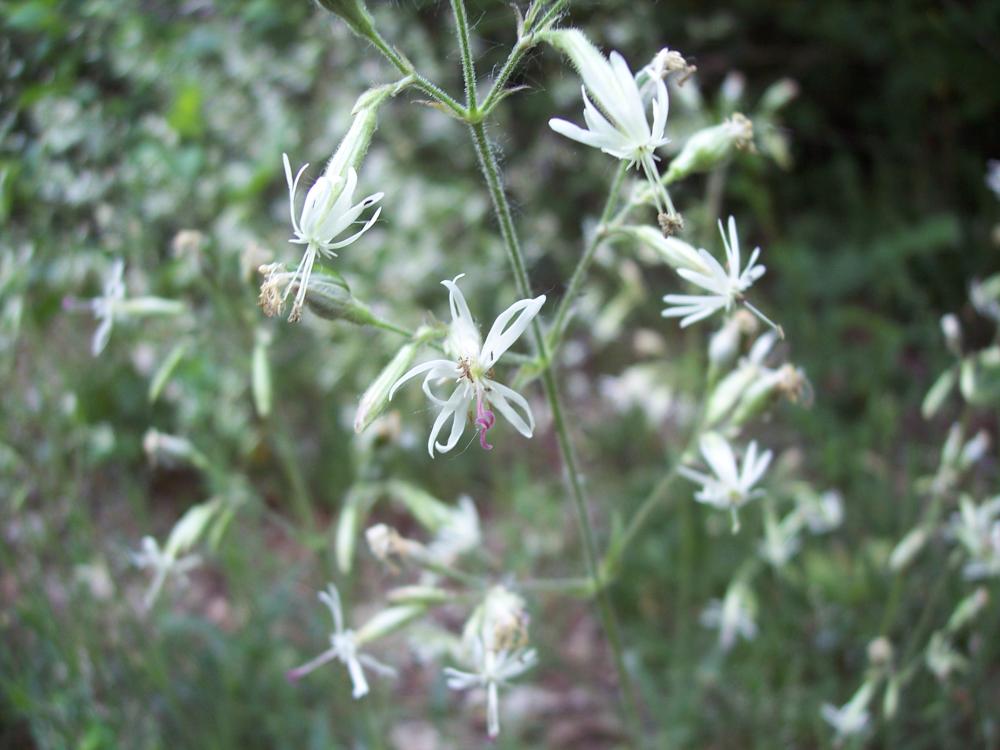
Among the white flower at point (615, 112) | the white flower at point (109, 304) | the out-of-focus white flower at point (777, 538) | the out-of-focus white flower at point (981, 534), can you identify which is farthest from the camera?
the out-of-focus white flower at point (777, 538)

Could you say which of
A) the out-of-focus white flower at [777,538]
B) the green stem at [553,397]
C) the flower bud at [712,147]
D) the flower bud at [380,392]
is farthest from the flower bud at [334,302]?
the out-of-focus white flower at [777,538]

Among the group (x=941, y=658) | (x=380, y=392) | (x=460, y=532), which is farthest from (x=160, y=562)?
(x=941, y=658)

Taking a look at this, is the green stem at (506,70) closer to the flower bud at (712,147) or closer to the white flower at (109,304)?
the flower bud at (712,147)

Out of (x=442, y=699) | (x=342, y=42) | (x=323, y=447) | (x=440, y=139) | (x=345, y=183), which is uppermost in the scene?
(x=345, y=183)

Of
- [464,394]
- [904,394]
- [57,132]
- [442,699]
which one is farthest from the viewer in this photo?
[904,394]

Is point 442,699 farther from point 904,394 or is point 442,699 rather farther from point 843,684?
point 904,394

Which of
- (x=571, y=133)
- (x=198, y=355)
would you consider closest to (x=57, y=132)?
(x=198, y=355)
